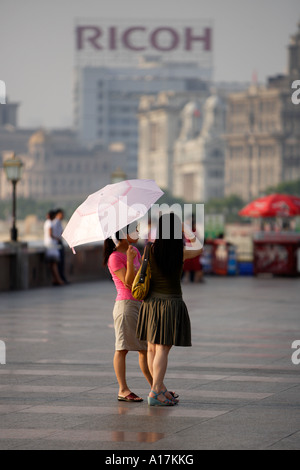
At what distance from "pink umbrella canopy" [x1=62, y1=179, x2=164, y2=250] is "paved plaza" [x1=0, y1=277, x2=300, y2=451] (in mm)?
1471

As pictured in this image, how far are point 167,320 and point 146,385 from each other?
157cm

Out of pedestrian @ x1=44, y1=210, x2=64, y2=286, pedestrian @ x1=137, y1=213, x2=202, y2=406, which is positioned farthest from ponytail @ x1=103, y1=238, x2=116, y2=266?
pedestrian @ x1=44, y1=210, x2=64, y2=286

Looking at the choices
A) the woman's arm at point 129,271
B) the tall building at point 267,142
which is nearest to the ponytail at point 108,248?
the woman's arm at point 129,271

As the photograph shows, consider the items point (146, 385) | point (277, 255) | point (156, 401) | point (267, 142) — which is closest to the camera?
point (156, 401)

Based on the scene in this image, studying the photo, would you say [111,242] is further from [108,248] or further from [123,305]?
[123,305]

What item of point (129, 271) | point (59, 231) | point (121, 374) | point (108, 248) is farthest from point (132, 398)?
point (59, 231)

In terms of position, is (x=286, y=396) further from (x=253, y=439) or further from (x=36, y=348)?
(x=36, y=348)

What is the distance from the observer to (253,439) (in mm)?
8398

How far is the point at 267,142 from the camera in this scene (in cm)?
19388

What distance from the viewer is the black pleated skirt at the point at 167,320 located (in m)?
9.73
